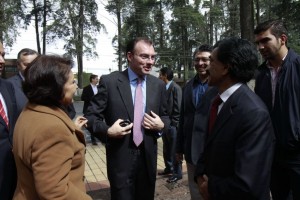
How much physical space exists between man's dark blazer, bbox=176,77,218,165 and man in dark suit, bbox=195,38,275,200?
3.08 ft

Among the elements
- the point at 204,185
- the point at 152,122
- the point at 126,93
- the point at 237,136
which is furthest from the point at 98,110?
the point at 237,136

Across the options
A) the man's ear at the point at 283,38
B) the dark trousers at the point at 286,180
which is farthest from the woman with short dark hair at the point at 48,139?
the man's ear at the point at 283,38

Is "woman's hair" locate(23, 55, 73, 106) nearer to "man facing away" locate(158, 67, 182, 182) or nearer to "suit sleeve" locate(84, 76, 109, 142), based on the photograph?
"suit sleeve" locate(84, 76, 109, 142)

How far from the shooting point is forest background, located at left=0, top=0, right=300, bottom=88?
2775 centimetres

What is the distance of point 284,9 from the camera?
50.6 feet

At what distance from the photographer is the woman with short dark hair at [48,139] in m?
1.68

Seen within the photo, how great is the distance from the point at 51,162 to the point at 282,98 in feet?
6.84

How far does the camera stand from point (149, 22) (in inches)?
1567

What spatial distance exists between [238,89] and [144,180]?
1480mm

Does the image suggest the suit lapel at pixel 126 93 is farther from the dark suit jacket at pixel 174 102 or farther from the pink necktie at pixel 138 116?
the dark suit jacket at pixel 174 102

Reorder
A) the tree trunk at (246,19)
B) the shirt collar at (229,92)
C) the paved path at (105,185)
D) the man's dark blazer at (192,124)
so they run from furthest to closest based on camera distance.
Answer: the tree trunk at (246,19), the paved path at (105,185), the man's dark blazer at (192,124), the shirt collar at (229,92)

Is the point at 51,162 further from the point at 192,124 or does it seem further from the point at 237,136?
the point at 192,124

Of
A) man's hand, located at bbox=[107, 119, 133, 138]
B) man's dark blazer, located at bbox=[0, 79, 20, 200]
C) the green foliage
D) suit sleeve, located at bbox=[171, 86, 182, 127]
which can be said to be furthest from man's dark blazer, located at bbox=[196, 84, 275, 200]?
the green foliage

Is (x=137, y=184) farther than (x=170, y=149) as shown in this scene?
No
